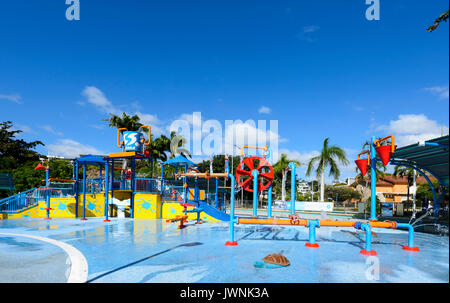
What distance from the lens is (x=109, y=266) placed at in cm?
842

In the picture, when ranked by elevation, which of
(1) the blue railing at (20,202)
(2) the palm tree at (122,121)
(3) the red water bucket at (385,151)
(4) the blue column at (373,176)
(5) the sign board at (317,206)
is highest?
(2) the palm tree at (122,121)

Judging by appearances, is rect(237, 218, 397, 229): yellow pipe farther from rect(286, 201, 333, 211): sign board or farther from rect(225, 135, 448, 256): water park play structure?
rect(286, 201, 333, 211): sign board

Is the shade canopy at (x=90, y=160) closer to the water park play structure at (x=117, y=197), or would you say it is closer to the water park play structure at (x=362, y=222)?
the water park play structure at (x=117, y=197)

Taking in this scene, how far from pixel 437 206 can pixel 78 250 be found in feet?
76.1

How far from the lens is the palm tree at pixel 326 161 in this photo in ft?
112

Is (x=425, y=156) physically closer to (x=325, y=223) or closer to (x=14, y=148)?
(x=325, y=223)

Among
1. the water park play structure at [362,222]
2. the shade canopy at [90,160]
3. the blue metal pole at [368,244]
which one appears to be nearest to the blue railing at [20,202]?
the shade canopy at [90,160]

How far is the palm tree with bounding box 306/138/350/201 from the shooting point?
3400 cm

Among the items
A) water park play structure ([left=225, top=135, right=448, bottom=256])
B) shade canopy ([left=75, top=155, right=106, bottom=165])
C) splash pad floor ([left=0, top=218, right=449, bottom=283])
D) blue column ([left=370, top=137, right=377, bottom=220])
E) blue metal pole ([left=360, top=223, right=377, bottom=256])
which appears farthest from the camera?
shade canopy ([left=75, top=155, right=106, bottom=165])

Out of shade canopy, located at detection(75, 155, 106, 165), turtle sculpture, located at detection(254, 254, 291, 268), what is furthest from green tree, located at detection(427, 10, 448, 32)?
shade canopy, located at detection(75, 155, 106, 165)
